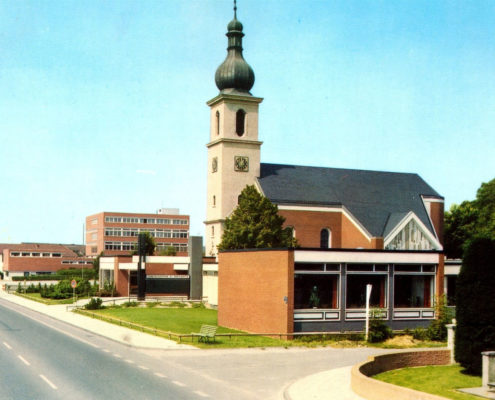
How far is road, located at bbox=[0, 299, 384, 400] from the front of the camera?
19.2m

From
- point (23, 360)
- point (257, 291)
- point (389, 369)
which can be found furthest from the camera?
point (257, 291)

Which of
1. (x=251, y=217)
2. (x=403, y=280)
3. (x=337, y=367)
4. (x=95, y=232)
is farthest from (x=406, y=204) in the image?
(x=95, y=232)

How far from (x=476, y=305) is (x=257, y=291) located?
17039 millimetres

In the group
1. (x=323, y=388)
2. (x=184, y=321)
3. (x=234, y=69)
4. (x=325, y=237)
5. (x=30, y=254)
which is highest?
(x=234, y=69)

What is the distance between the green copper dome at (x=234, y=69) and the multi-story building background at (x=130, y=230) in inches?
3001

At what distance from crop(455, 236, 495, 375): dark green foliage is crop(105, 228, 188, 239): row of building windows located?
5160 inches

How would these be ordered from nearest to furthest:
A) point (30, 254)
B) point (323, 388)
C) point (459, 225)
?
point (323, 388) < point (459, 225) < point (30, 254)

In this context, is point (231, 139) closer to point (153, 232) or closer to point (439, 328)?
point (439, 328)

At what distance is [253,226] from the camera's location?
195 feet

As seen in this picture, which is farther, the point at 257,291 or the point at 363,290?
the point at 257,291

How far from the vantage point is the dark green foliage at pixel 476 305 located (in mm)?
21781

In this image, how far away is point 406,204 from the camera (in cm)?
7631

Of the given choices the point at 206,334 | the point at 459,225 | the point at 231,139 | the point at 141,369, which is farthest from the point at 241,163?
the point at 141,369

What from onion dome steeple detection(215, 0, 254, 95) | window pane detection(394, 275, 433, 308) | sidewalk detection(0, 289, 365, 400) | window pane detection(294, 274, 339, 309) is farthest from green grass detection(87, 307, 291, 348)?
onion dome steeple detection(215, 0, 254, 95)
